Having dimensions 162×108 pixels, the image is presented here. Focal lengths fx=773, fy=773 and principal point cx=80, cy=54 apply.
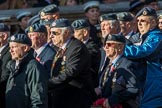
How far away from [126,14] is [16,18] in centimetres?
313

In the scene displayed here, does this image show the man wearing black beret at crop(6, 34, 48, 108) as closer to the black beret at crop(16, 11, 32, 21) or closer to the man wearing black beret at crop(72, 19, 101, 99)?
the man wearing black beret at crop(72, 19, 101, 99)

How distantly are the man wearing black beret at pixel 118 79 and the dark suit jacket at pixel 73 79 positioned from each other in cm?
26

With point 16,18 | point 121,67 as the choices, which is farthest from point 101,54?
point 16,18

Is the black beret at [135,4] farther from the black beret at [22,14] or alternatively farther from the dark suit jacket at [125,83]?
the dark suit jacket at [125,83]

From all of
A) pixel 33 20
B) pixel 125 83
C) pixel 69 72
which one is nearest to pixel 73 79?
pixel 69 72

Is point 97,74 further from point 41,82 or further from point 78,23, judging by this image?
point 41,82

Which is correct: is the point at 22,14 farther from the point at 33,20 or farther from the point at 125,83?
the point at 125,83

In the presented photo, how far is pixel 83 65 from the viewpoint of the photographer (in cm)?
1009

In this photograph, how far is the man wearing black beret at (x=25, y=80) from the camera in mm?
9133

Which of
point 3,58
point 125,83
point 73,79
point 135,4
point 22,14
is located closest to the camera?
point 125,83

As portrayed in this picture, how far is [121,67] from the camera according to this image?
9773 mm

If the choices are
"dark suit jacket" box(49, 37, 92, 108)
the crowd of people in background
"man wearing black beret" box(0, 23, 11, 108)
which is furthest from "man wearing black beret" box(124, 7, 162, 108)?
"man wearing black beret" box(0, 23, 11, 108)

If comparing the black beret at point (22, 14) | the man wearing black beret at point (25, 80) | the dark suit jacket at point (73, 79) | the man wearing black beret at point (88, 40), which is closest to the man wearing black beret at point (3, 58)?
the man wearing black beret at point (25, 80)

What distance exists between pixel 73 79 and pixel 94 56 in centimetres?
121
